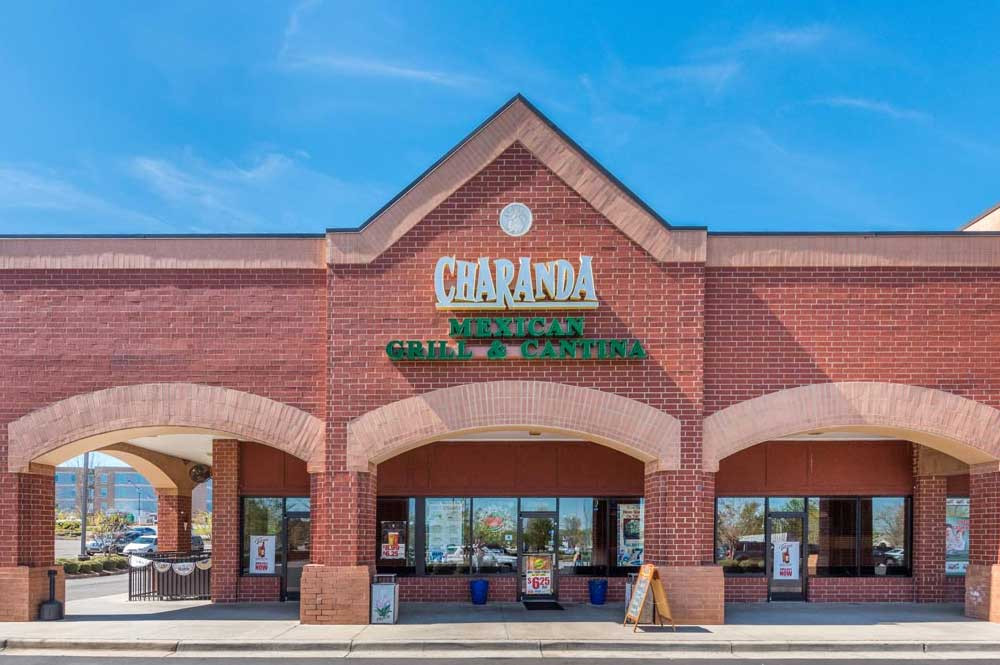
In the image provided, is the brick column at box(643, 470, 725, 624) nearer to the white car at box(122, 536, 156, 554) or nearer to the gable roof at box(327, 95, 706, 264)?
the gable roof at box(327, 95, 706, 264)

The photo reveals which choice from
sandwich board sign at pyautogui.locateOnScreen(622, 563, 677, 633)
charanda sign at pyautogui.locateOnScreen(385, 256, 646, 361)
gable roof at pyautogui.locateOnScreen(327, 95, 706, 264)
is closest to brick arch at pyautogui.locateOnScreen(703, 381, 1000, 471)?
charanda sign at pyautogui.locateOnScreen(385, 256, 646, 361)

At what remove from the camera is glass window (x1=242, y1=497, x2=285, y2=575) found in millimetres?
20391

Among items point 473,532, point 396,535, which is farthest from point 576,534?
point 396,535

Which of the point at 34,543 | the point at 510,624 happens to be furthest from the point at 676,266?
the point at 34,543

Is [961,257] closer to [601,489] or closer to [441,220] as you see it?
[601,489]

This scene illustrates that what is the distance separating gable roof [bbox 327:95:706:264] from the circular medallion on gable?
0.98 meters

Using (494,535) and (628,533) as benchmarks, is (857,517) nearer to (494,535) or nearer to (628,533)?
(628,533)

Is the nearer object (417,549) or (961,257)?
(961,257)

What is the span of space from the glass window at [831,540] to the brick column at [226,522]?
13.8m

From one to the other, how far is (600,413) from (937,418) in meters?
6.77

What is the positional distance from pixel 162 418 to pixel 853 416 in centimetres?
1386

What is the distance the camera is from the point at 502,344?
16.6 m

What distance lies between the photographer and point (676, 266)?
16.8 m

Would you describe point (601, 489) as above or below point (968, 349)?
below
